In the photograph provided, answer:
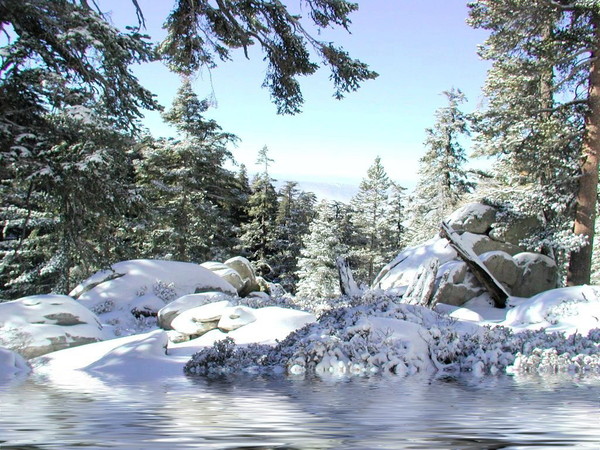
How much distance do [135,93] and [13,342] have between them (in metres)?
5.00

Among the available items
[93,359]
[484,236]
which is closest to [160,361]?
[93,359]

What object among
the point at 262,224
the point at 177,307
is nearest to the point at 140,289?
the point at 177,307

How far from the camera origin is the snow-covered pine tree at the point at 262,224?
38.8 meters

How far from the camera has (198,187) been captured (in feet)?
99.8

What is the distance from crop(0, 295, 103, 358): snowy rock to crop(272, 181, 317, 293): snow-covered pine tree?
27846mm

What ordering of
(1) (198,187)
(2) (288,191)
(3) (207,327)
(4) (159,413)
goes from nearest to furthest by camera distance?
(4) (159,413)
(3) (207,327)
(1) (198,187)
(2) (288,191)

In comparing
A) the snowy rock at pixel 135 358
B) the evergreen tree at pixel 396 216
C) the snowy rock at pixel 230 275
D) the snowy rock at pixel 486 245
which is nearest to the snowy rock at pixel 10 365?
the snowy rock at pixel 135 358

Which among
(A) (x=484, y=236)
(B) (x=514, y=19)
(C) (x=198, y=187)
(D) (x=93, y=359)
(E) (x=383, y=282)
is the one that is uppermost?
(B) (x=514, y=19)

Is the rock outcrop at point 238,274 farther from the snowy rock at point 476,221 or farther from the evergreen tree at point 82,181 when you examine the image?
the snowy rock at point 476,221

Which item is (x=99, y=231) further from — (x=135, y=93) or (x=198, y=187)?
(x=198, y=187)

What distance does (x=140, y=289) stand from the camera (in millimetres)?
15922

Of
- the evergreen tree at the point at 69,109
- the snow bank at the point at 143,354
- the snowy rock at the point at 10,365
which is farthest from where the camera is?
the evergreen tree at the point at 69,109

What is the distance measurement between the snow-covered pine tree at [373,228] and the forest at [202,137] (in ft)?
23.3

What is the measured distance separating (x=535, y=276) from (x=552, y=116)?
5.53 metres
